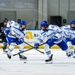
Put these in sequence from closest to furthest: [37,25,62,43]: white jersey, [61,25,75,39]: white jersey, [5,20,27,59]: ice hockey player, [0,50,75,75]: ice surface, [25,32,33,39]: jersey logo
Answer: [0,50,75,75]: ice surface → [37,25,62,43]: white jersey → [5,20,27,59]: ice hockey player → [61,25,75,39]: white jersey → [25,32,33,39]: jersey logo

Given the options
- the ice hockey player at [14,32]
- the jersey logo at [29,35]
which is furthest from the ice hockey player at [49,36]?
the jersey logo at [29,35]

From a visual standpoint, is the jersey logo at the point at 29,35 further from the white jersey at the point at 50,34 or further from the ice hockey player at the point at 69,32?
the white jersey at the point at 50,34

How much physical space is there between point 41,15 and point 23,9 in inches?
40.6

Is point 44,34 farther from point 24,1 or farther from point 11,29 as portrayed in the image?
point 24,1

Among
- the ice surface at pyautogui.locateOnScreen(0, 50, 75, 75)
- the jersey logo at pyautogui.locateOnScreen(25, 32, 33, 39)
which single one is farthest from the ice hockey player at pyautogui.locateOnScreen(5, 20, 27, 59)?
the jersey logo at pyautogui.locateOnScreen(25, 32, 33, 39)

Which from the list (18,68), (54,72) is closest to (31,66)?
(18,68)

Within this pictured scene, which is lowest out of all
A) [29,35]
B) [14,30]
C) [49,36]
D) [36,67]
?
[36,67]

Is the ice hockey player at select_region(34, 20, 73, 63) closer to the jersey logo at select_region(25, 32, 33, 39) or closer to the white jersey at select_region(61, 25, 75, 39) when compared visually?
the white jersey at select_region(61, 25, 75, 39)

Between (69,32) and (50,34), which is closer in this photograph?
(50,34)

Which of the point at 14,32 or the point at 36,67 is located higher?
the point at 14,32

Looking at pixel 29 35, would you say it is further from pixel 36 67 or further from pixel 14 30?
pixel 36 67

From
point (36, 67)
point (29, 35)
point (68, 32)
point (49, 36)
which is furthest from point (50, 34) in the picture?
point (29, 35)

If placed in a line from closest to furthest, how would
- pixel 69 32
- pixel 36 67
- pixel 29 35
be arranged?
pixel 36 67 → pixel 69 32 → pixel 29 35

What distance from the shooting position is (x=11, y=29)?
36.0 ft
